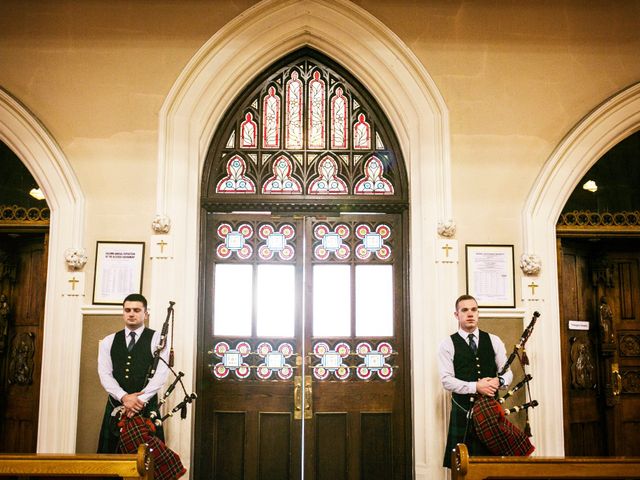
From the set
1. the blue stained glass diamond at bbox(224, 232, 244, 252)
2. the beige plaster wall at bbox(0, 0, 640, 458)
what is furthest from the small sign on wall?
the blue stained glass diamond at bbox(224, 232, 244, 252)

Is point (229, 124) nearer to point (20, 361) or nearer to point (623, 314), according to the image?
point (20, 361)

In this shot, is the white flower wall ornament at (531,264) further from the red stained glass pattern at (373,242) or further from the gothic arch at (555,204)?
the red stained glass pattern at (373,242)

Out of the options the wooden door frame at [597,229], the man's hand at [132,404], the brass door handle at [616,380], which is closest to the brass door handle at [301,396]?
the man's hand at [132,404]

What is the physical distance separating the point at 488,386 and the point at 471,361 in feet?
0.71

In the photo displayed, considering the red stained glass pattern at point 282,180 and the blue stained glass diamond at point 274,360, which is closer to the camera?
the blue stained glass diamond at point 274,360

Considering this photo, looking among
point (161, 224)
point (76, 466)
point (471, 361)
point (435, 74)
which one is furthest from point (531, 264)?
point (76, 466)

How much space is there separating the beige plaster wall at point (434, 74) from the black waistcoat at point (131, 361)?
1.12 metres

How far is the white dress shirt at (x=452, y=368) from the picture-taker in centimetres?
408

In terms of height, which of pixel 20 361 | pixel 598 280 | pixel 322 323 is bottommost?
pixel 20 361

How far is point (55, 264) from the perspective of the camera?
4.84 m

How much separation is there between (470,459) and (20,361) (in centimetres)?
372

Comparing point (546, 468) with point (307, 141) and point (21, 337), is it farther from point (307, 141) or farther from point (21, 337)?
point (21, 337)

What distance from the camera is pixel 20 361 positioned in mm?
5242

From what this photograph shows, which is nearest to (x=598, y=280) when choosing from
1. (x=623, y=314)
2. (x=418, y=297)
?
(x=623, y=314)
